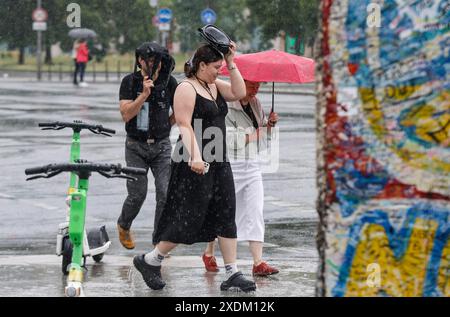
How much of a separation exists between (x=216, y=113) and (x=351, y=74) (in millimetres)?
4147

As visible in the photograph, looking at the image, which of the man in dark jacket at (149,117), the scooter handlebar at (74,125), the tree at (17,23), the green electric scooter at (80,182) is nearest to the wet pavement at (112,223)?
the man in dark jacket at (149,117)

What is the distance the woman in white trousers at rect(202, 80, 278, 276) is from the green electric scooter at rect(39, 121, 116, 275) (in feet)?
2.67

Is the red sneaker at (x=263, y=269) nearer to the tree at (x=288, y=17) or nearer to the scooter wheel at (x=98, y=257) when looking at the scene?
the scooter wheel at (x=98, y=257)

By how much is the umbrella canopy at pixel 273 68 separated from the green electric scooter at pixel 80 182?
123 inches

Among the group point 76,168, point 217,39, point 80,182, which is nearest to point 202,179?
point 217,39

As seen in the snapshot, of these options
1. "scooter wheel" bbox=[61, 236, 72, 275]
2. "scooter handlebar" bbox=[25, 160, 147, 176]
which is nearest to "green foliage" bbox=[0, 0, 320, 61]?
"scooter wheel" bbox=[61, 236, 72, 275]

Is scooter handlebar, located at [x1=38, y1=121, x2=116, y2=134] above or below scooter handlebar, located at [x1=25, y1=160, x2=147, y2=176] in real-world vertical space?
above

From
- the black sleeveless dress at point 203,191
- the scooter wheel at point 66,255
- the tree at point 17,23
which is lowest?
the scooter wheel at point 66,255

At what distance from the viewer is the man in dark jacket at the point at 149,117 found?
9.16 meters

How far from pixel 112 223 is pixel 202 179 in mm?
4063

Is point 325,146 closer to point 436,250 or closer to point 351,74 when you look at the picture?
point 351,74

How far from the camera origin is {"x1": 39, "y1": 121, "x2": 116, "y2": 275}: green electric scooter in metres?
8.10

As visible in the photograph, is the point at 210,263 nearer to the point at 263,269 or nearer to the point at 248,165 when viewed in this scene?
the point at 263,269

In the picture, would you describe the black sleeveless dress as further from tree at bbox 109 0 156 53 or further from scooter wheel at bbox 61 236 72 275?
tree at bbox 109 0 156 53
